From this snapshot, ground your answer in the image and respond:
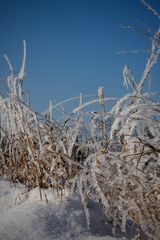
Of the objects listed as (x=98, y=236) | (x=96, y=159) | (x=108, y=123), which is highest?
(x=108, y=123)

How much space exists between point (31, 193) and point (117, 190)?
53cm

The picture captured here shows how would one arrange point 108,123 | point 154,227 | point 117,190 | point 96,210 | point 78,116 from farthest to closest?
point 78,116
point 108,123
point 96,210
point 117,190
point 154,227

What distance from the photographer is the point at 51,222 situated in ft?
4.18

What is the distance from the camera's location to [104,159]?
1.36 m

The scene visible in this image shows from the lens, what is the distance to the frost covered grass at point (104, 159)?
1.28 metres

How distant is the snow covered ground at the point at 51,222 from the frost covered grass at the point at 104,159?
28mm

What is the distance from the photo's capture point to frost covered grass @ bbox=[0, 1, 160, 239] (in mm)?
1275

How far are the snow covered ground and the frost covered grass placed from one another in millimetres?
28

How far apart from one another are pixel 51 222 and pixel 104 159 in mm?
299

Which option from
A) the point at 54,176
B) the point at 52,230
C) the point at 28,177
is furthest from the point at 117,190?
the point at 28,177

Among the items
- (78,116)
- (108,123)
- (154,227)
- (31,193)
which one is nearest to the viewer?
(154,227)

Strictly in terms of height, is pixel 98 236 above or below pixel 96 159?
below

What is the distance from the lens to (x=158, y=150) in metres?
1.25

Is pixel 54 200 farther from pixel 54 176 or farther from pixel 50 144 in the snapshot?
pixel 50 144
